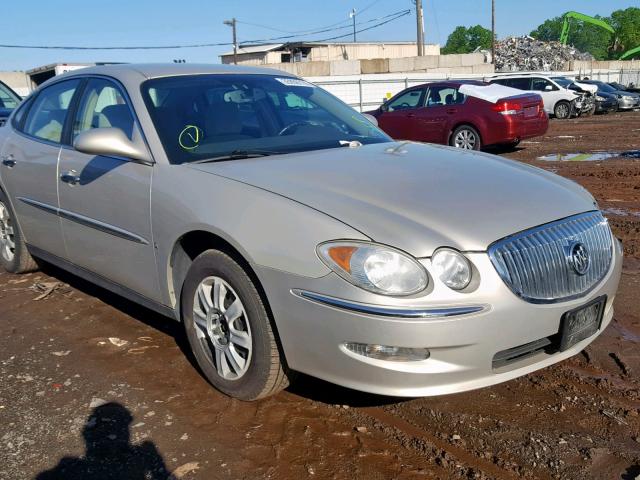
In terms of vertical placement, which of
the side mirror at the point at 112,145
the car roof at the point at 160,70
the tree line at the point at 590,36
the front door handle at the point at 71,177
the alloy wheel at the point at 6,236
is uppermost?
the tree line at the point at 590,36

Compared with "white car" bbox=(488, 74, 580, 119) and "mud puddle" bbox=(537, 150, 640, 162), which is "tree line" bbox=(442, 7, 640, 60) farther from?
"mud puddle" bbox=(537, 150, 640, 162)

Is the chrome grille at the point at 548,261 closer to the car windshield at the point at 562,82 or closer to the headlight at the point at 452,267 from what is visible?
the headlight at the point at 452,267

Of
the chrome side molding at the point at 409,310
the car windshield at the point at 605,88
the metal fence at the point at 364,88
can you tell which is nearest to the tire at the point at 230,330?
the chrome side molding at the point at 409,310

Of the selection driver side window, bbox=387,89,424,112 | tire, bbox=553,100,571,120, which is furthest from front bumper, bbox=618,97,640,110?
driver side window, bbox=387,89,424,112

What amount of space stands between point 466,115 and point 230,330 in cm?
1060

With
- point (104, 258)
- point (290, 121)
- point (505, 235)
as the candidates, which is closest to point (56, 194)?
point (104, 258)

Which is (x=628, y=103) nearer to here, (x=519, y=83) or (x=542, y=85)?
(x=542, y=85)

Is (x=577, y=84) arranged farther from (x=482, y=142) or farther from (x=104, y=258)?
(x=104, y=258)

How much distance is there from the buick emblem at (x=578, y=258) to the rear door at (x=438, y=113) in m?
10.4

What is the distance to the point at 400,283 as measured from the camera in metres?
2.59

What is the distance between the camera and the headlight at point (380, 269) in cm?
259

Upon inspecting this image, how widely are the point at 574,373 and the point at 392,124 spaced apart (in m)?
11.0

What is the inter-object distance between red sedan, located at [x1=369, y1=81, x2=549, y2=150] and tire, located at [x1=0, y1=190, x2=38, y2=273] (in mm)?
9274

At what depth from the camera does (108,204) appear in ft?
12.4
